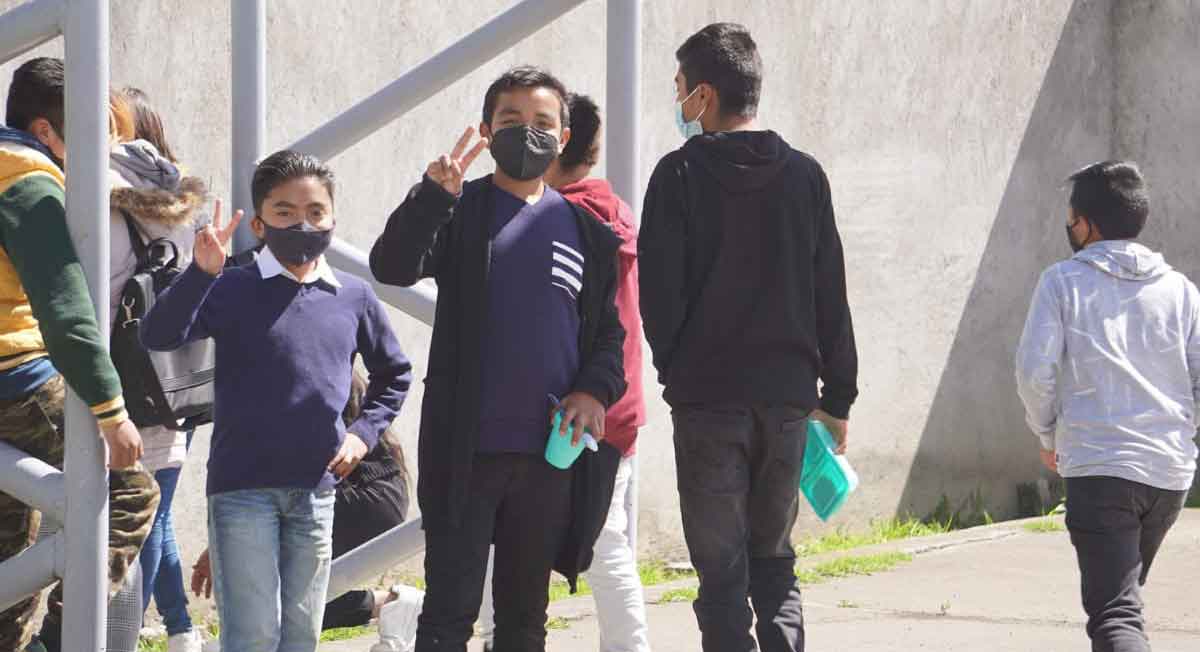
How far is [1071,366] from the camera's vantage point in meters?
4.35

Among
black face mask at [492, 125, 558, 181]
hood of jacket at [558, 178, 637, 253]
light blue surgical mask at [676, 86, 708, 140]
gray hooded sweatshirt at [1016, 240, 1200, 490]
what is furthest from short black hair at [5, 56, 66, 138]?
gray hooded sweatshirt at [1016, 240, 1200, 490]

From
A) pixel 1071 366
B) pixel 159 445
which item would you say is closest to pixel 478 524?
pixel 159 445

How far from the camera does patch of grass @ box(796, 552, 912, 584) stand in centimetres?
695

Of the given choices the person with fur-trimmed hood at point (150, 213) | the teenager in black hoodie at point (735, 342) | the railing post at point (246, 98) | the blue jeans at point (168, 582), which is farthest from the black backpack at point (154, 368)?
the teenager in black hoodie at point (735, 342)

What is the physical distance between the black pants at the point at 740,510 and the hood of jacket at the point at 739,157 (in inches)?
18.6

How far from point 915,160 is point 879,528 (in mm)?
1613

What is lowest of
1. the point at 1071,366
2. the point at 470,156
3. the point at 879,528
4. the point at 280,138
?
the point at 879,528

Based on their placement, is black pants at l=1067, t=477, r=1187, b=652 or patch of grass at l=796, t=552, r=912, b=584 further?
patch of grass at l=796, t=552, r=912, b=584

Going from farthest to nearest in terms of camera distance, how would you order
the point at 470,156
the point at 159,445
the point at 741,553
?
the point at 159,445 → the point at 741,553 → the point at 470,156

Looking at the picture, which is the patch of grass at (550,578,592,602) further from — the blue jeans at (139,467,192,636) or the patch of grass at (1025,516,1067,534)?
the patch of grass at (1025,516,1067,534)

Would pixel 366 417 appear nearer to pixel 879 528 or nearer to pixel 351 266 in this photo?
pixel 351 266

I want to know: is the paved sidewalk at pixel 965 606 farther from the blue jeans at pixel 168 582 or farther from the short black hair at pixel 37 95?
the short black hair at pixel 37 95

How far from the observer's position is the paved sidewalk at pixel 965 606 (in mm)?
5570

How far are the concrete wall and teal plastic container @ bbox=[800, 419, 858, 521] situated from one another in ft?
7.58
